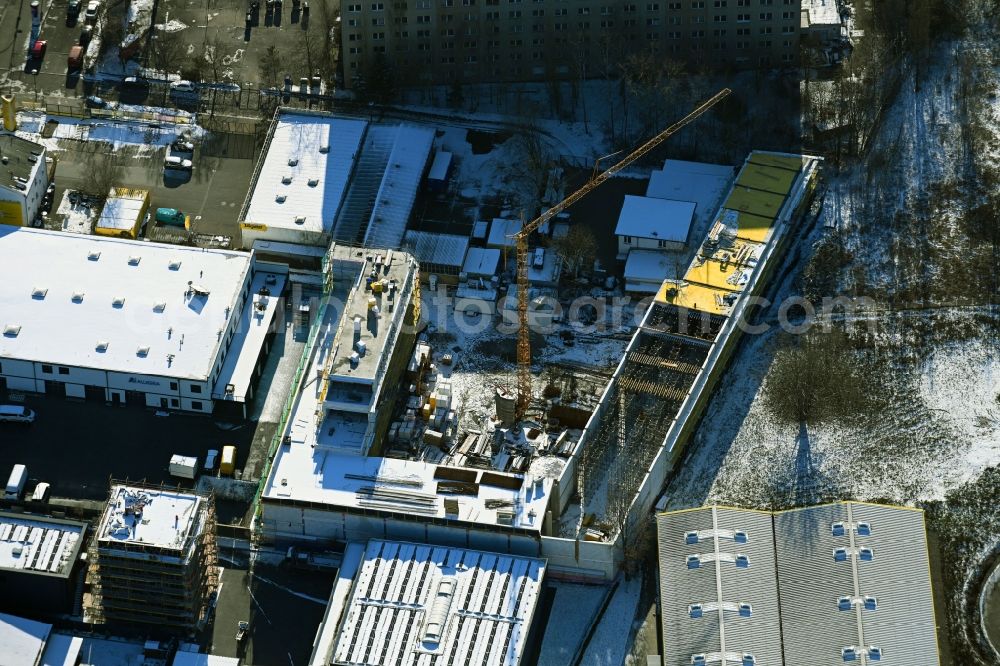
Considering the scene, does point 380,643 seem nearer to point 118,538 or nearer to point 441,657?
point 441,657

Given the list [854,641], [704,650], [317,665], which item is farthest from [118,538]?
[854,641]

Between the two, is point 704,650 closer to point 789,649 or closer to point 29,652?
point 789,649

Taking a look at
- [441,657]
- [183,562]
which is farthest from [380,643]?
[183,562]

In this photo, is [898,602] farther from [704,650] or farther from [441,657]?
[441,657]

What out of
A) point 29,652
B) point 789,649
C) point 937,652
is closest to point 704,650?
point 789,649

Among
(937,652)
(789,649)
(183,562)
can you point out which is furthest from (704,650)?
(183,562)

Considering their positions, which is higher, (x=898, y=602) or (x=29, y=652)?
(x=898, y=602)

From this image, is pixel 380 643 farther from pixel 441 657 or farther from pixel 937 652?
pixel 937 652
